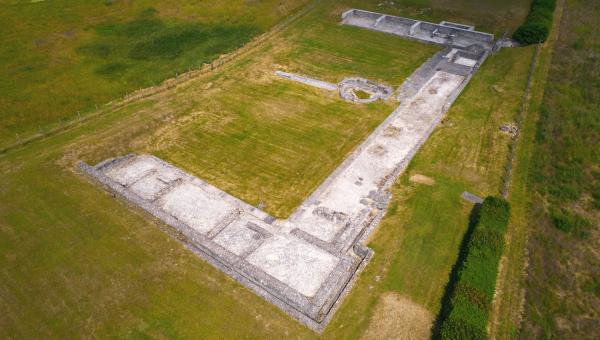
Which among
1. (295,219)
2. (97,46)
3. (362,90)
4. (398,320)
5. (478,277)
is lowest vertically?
(398,320)

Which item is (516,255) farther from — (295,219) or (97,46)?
(97,46)

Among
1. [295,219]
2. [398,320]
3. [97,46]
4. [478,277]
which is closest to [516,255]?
[478,277]

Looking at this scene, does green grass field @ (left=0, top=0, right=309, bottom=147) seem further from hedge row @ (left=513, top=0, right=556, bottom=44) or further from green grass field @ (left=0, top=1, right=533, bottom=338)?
hedge row @ (left=513, top=0, right=556, bottom=44)

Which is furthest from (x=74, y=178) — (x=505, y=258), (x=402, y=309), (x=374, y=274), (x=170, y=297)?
(x=505, y=258)

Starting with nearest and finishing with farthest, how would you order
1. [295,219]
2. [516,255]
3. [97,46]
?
[516,255] < [295,219] < [97,46]

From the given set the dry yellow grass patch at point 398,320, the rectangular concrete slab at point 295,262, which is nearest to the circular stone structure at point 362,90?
the rectangular concrete slab at point 295,262

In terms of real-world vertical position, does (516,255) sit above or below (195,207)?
above

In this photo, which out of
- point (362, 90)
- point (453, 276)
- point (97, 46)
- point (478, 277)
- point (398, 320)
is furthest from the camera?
point (97, 46)
